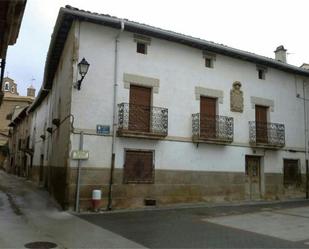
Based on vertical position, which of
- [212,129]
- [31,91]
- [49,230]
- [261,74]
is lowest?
[49,230]

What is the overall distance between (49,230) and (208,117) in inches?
324

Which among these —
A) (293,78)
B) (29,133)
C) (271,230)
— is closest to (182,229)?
(271,230)

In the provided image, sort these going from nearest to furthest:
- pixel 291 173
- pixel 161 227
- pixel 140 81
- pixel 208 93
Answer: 1. pixel 161 227
2. pixel 140 81
3. pixel 208 93
4. pixel 291 173

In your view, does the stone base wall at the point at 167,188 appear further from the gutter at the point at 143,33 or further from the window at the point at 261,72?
the gutter at the point at 143,33

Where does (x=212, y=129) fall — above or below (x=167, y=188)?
above

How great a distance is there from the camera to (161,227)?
1009 centimetres

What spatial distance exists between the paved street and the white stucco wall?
225 centimetres

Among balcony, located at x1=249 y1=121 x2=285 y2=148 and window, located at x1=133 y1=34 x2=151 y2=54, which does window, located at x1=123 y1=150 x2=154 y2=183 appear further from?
balcony, located at x1=249 y1=121 x2=285 y2=148

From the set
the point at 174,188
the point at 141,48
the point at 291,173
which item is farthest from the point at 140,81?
the point at 291,173

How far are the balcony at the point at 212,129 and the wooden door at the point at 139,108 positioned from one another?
2.06 metres

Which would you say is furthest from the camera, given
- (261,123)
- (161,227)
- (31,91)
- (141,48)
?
(31,91)

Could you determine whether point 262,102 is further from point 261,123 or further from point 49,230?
point 49,230

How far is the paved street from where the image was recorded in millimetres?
8242

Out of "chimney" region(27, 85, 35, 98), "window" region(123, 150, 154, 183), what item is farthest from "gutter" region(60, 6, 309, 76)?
"chimney" region(27, 85, 35, 98)
